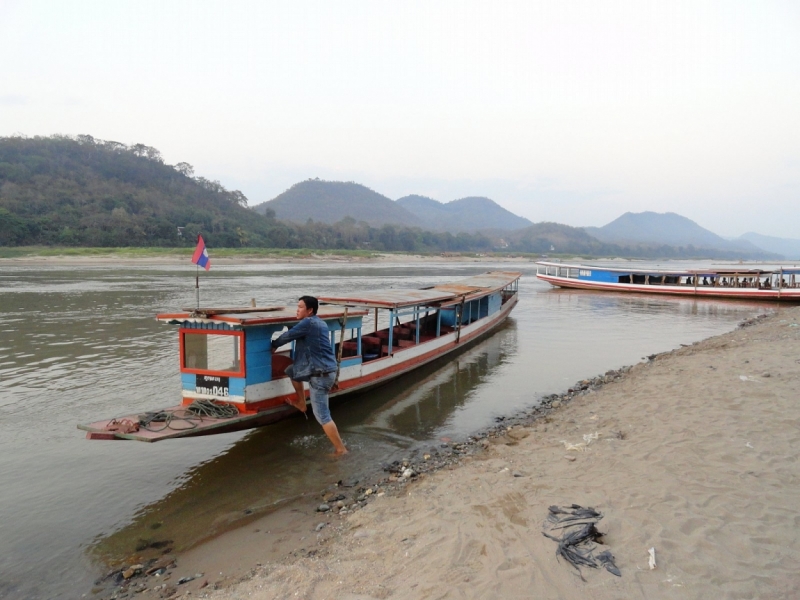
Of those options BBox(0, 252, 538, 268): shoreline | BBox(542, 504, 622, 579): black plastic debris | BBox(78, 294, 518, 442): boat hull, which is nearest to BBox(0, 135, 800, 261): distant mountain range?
BBox(0, 252, 538, 268): shoreline

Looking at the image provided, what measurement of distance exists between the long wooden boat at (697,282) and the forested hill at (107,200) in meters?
60.5

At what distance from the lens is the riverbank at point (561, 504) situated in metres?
3.67

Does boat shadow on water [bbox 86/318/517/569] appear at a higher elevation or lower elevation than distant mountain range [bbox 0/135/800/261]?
lower

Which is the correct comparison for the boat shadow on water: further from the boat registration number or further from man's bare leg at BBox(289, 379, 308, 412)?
the boat registration number

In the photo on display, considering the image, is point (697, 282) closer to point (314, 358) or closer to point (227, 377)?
point (314, 358)

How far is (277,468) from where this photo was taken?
735 centimetres

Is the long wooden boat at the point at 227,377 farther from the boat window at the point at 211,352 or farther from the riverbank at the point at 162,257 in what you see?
the riverbank at the point at 162,257

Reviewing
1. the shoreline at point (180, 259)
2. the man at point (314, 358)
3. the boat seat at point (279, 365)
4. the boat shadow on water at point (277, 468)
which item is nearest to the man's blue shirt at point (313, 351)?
the man at point (314, 358)

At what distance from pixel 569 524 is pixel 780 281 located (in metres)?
35.2

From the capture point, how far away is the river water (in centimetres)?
568

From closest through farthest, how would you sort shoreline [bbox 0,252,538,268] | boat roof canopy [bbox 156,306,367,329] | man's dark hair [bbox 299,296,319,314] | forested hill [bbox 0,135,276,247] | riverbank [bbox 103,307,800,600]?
riverbank [bbox 103,307,800,600] → man's dark hair [bbox 299,296,319,314] → boat roof canopy [bbox 156,306,367,329] → shoreline [bbox 0,252,538,268] → forested hill [bbox 0,135,276,247]

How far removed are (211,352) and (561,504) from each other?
225 inches

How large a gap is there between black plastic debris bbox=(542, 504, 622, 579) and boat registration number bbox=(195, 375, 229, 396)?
5356 millimetres

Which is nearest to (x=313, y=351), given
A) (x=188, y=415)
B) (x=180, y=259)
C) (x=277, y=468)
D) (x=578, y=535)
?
(x=277, y=468)
